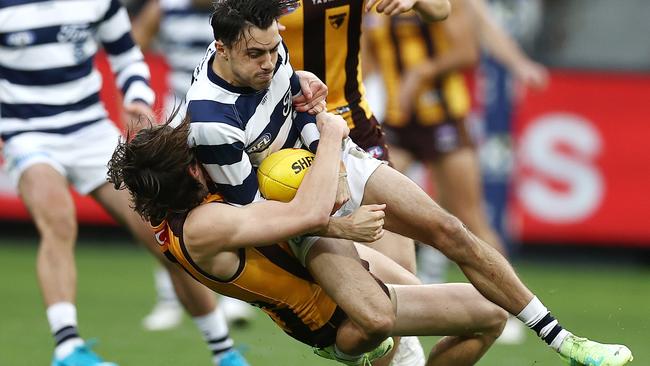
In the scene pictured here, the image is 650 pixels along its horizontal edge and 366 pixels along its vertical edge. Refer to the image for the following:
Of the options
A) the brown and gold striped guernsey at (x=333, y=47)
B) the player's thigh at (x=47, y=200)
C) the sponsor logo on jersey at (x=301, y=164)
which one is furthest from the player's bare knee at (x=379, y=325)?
the player's thigh at (x=47, y=200)

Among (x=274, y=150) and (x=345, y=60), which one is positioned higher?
(x=345, y=60)

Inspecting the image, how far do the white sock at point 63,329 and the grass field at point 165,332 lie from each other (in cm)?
78

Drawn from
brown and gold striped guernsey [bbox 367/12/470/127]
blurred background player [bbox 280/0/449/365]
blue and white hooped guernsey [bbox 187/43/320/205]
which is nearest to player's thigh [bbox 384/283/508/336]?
blurred background player [bbox 280/0/449/365]

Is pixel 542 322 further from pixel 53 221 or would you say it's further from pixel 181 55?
pixel 181 55

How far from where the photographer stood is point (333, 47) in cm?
614

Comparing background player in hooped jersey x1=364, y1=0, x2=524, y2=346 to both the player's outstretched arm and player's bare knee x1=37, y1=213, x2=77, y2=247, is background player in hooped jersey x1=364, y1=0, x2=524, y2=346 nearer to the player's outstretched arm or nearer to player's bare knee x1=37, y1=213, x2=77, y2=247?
player's bare knee x1=37, y1=213, x2=77, y2=247

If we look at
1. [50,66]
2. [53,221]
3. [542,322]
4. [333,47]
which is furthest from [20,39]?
[542,322]

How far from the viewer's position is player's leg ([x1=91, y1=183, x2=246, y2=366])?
22.3ft

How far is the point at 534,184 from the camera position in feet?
37.2

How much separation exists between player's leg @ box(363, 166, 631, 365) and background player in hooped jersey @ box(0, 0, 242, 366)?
5.87 ft

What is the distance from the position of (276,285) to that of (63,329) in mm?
1545

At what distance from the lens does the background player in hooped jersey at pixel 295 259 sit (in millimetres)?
5168

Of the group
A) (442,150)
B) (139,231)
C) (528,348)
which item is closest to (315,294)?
(139,231)

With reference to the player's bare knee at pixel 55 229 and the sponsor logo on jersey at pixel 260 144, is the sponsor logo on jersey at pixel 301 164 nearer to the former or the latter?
the sponsor logo on jersey at pixel 260 144
